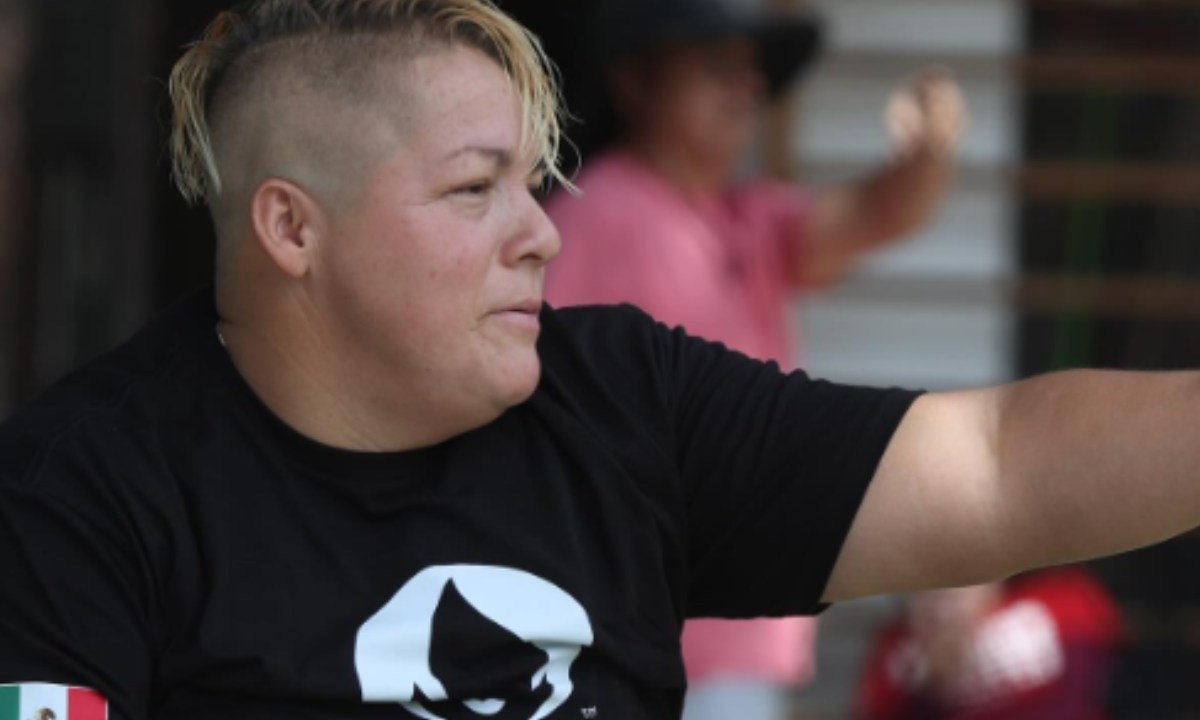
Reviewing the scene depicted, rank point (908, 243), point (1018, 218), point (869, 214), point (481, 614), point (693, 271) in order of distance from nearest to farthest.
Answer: point (481, 614) < point (693, 271) < point (869, 214) < point (908, 243) < point (1018, 218)

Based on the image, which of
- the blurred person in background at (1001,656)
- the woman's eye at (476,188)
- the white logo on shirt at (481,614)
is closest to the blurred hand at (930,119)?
the blurred person in background at (1001,656)

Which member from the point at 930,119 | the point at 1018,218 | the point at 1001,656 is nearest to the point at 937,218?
the point at 1018,218

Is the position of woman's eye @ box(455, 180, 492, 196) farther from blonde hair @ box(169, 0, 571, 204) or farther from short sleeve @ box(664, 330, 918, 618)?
short sleeve @ box(664, 330, 918, 618)

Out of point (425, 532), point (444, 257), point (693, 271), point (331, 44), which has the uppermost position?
point (331, 44)

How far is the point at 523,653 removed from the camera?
2.14m

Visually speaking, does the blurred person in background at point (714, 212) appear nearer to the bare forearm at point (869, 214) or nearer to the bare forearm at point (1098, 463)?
the bare forearm at point (869, 214)

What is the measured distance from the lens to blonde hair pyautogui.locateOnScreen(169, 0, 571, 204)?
7.30 ft

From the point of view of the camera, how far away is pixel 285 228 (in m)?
2.22

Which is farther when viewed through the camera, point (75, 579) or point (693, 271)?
point (693, 271)

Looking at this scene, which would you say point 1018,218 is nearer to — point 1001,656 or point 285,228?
point 1001,656

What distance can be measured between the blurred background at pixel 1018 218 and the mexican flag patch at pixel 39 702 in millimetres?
3425

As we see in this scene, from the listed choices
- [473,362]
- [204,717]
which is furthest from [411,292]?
[204,717]

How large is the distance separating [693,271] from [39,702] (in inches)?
85.4

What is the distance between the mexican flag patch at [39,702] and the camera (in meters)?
1.99
